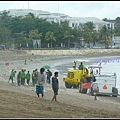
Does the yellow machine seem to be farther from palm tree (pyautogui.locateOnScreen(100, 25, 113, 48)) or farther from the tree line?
palm tree (pyautogui.locateOnScreen(100, 25, 113, 48))

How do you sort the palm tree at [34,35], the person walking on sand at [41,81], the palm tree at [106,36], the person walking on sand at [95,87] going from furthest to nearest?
the palm tree at [106,36] < the palm tree at [34,35] < the person walking on sand at [95,87] < the person walking on sand at [41,81]

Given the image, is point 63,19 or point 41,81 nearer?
point 41,81

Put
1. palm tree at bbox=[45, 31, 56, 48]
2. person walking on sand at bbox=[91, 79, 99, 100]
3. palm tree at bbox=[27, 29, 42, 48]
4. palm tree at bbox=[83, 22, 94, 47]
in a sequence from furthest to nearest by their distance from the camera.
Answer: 1. palm tree at bbox=[83, 22, 94, 47]
2. palm tree at bbox=[45, 31, 56, 48]
3. palm tree at bbox=[27, 29, 42, 48]
4. person walking on sand at bbox=[91, 79, 99, 100]

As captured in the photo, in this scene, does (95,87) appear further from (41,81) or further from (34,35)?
(34,35)

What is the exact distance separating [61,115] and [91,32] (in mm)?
86143

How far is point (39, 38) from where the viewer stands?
87938mm

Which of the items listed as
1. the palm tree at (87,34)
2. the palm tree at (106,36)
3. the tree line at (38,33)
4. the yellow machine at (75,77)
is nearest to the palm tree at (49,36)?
the tree line at (38,33)

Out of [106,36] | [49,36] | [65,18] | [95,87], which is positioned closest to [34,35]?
[49,36]

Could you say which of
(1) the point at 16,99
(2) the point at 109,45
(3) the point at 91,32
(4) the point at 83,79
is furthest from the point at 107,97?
(2) the point at 109,45

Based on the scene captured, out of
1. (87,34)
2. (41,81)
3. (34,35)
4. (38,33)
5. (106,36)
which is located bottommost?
(41,81)

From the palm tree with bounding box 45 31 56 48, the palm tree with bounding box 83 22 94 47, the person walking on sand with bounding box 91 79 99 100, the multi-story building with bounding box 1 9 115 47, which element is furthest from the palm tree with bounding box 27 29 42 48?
the person walking on sand with bounding box 91 79 99 100

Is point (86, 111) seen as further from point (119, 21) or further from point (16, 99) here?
point (119, 21)

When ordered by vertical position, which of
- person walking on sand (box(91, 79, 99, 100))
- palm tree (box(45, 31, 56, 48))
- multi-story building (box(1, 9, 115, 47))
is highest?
multi-story building (box(1, 9, 115, 47))

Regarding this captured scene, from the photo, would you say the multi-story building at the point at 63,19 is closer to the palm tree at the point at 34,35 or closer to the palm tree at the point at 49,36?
the palm tree at the point at 49,36
